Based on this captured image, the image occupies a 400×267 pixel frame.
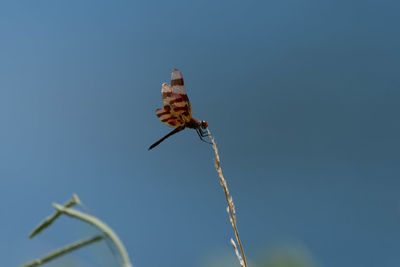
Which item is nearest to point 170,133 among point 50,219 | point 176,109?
point 176,109

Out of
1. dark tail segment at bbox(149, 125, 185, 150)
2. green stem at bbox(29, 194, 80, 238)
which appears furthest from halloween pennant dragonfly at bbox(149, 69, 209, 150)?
green stem at bbox(29, 194, 80, 238)

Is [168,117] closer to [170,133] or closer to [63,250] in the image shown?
[170,133]

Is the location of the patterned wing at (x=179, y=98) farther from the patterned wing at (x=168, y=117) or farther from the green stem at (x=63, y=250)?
the green stem at (x=63, y=250)

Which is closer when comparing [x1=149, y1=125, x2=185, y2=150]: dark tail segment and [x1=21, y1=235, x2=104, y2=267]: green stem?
[x1=21, y1=235, x2=104, y2=267]: green stem

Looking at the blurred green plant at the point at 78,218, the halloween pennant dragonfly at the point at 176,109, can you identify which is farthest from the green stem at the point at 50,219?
the halloween pennant dragonfly at the point at 176,109

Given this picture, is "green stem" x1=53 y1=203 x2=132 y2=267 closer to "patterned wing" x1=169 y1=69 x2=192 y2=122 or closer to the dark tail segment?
the dark tail segment

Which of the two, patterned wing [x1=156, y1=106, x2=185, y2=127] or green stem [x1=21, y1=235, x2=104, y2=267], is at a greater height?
patterned wing [x1=156, y1=106, x2=185, y2=127]

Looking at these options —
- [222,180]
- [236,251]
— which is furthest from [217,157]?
[236,251]

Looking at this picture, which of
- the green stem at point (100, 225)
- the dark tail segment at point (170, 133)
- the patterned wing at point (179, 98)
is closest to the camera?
the green stem at point (100, 225)
